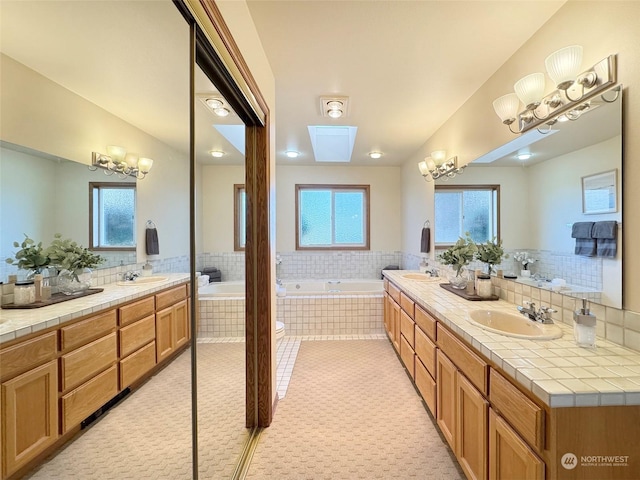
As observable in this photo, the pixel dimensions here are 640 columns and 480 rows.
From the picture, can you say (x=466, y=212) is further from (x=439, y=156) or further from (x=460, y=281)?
(x=439, y=156)

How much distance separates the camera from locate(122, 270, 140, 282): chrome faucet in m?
0.88

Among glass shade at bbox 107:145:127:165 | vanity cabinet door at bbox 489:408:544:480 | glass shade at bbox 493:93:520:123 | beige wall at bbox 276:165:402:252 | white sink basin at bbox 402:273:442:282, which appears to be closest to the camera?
glass shade at bbox 107:145:127:165

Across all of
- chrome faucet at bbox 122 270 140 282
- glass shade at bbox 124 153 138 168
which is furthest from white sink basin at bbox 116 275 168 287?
glass shade at bbox 124 153 138 168

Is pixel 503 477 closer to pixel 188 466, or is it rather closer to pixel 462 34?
pixel 188 466

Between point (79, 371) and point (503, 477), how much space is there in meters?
1.55

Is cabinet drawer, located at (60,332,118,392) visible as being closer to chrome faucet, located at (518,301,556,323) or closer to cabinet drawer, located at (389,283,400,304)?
chrome faucet, located at (518,301,556,323)

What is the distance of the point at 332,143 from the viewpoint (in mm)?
3982

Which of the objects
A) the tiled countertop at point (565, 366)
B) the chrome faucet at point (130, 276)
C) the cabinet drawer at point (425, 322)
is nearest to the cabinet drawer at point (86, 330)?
the chrome faucet at point (130, 276)

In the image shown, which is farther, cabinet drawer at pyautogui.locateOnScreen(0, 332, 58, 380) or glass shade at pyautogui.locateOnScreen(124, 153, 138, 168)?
glass shade at pyautogui.locateOnScreen(124, 153, 138, 168)

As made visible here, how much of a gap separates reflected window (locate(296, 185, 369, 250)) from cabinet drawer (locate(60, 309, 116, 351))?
395 cm

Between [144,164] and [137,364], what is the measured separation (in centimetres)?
68

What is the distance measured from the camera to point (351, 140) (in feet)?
11.8

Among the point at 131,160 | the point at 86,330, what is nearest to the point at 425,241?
the point at 131,160

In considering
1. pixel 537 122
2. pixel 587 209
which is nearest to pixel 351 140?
pixel 537 122
